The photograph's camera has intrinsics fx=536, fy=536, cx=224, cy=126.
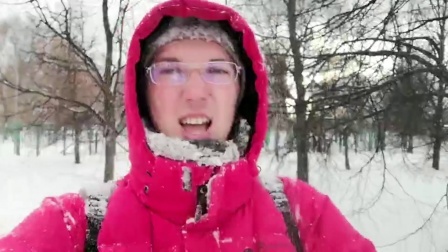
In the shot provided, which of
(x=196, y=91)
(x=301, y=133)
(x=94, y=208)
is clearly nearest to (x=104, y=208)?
(x=94, y=208)

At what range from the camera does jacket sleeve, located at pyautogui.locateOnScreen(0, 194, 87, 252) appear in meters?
Result: 1.13

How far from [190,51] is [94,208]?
0.45 meters

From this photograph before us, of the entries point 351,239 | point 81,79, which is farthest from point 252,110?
point 81,79

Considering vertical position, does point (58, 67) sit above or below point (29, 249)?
above

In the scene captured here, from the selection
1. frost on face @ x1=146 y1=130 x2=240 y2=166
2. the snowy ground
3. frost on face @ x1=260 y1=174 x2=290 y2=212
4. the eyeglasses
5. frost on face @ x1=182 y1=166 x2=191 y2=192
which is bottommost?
the snowy ground

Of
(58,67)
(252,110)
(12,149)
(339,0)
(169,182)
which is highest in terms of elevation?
(339,0)

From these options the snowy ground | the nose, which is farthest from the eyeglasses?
the snowy ground

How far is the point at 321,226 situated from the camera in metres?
1.39

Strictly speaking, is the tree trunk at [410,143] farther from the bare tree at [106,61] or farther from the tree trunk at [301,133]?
the bare tree at [106,61]

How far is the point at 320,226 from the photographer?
4.56 feet

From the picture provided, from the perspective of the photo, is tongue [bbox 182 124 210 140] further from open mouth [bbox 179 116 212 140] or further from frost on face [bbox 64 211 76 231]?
frost on face [bbox 64 211 76 231]

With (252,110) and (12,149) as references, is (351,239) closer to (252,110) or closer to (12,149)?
(252,110)

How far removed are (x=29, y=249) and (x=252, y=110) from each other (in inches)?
27.6

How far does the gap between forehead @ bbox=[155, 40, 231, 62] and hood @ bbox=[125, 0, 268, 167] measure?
8cm
